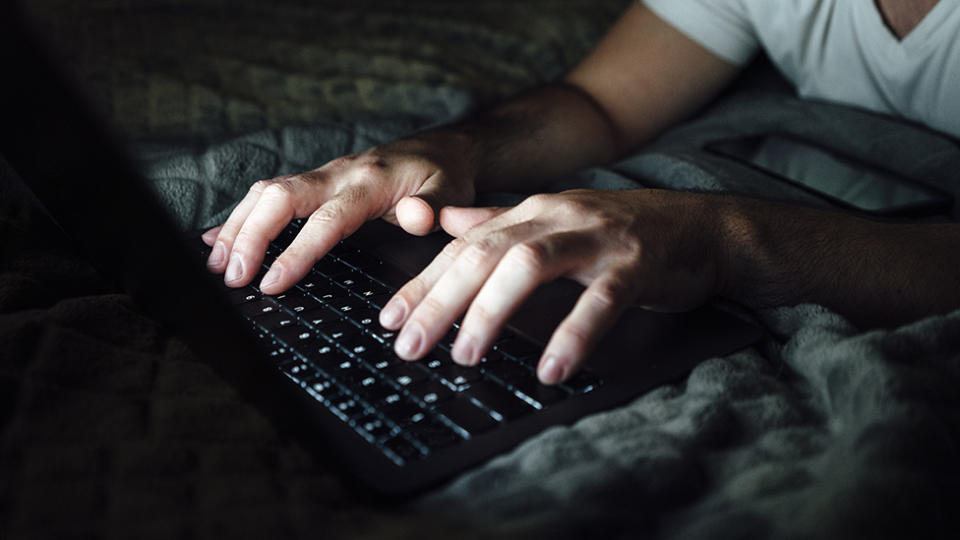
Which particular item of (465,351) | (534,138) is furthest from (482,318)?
(534,138)

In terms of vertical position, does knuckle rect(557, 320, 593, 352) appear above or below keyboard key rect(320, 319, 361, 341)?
above

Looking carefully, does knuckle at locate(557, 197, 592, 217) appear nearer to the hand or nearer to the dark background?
the hand

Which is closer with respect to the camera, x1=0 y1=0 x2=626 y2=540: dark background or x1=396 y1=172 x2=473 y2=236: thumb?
x1=0 y1=0 x2=626 y2=540: dark background

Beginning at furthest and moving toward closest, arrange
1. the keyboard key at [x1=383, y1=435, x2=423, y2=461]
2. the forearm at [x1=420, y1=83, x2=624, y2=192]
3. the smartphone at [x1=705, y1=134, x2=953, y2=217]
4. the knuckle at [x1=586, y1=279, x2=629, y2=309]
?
the forearm at [x1=420, y1=83, x2=624, y2=192] → the smartphone at [x1=705, y1=134, x2=953, y2=217] → the knuckle at [x1=586, y1=279, x2=629, y2=309] → the keyboard key at [x1=383, y1=435, x2=423, y2=461]

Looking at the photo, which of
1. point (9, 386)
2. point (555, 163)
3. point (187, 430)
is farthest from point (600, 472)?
point (555, 163)

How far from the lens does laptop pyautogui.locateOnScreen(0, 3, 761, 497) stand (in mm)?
421

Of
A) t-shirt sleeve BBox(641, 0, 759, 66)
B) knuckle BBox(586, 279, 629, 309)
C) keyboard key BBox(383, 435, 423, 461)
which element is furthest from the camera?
t-shirt sleeve BBox(641, 0, 759, 66)

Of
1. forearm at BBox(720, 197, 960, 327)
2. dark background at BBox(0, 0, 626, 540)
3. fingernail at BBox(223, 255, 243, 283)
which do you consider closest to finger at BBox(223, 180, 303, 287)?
fingernail at BBox(223, 255, 243, 283)

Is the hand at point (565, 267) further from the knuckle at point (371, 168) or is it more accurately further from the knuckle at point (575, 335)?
the knuckle at point (371, 168)

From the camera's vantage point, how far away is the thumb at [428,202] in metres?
0.79

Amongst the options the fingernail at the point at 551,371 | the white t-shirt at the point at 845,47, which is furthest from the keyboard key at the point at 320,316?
the white t-shirt at the point at 845,47

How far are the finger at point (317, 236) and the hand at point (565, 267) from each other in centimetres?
11

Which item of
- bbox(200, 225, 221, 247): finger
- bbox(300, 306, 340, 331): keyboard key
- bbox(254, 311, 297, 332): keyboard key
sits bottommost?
bbox(200, 225, 221, 247): finger

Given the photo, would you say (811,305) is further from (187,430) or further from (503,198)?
(187,430)
